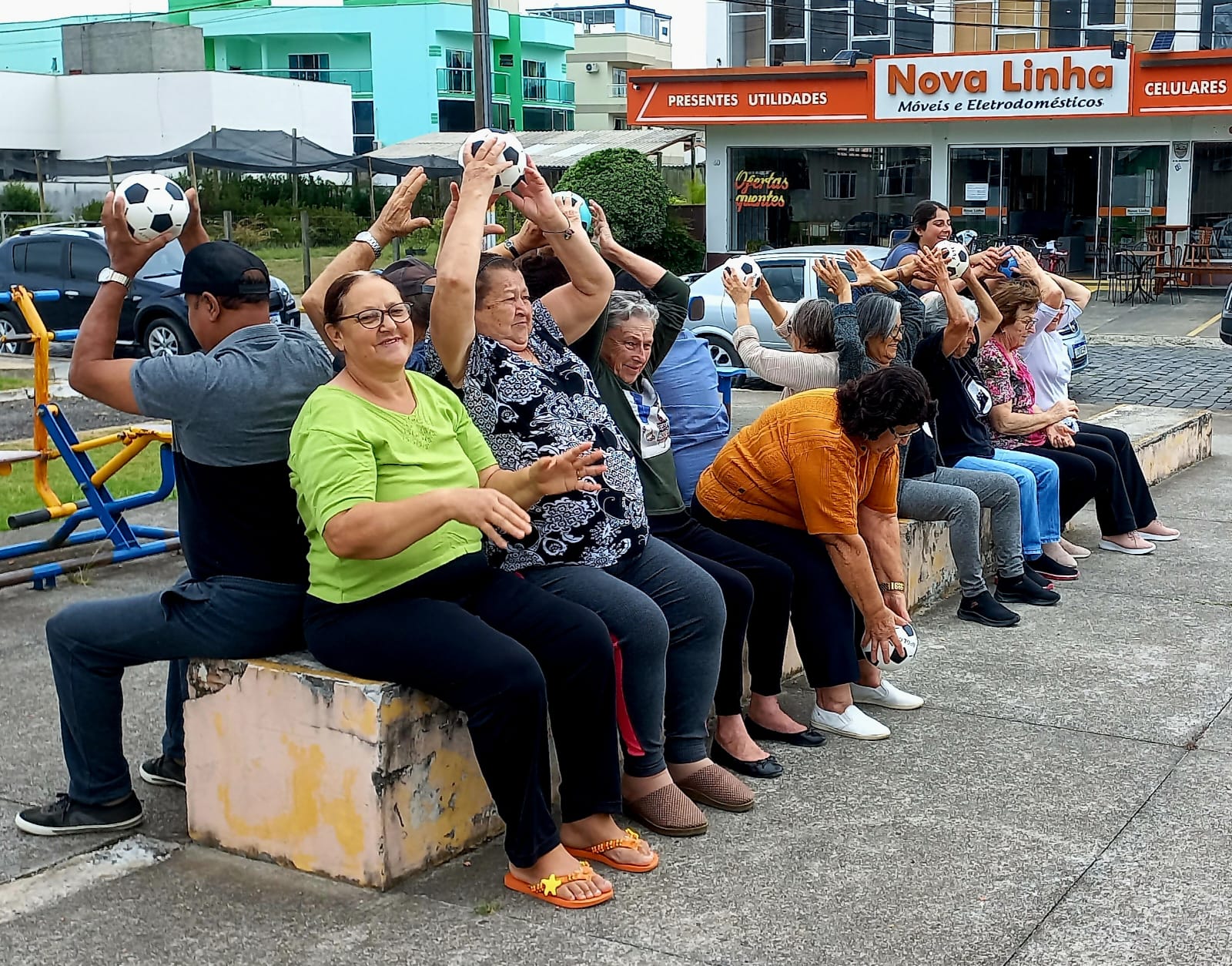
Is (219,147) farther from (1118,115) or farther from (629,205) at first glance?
(1118,115)

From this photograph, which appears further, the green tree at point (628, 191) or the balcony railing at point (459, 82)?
the balcony railing at point (459, 82)

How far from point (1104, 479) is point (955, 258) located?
5.53ft

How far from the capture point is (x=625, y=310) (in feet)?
15.3

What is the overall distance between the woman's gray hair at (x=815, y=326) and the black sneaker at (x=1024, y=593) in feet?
4.97

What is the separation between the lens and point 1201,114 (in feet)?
82.8

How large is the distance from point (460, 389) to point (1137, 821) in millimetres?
2299

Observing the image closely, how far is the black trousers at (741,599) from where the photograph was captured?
15.1 feet

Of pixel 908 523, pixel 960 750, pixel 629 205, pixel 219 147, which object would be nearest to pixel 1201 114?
pixel 629 205

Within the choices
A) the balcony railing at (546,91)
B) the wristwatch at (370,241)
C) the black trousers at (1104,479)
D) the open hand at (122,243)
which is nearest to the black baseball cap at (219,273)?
the open hand at (122,243)

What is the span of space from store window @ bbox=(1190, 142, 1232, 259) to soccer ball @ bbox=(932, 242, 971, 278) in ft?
71.6

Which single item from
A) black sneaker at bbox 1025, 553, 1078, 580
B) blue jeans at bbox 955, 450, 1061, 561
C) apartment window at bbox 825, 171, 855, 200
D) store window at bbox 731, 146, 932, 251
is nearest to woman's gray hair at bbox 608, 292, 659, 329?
blue jeans at bbox 955, 450, 1061, 561

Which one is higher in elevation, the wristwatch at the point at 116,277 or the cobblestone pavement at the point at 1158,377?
the wristwatch at the point at 116,277

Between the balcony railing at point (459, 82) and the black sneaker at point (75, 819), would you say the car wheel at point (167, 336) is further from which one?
the balcony railing at point (459, 82)

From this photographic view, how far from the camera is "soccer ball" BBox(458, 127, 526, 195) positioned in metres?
4.20
